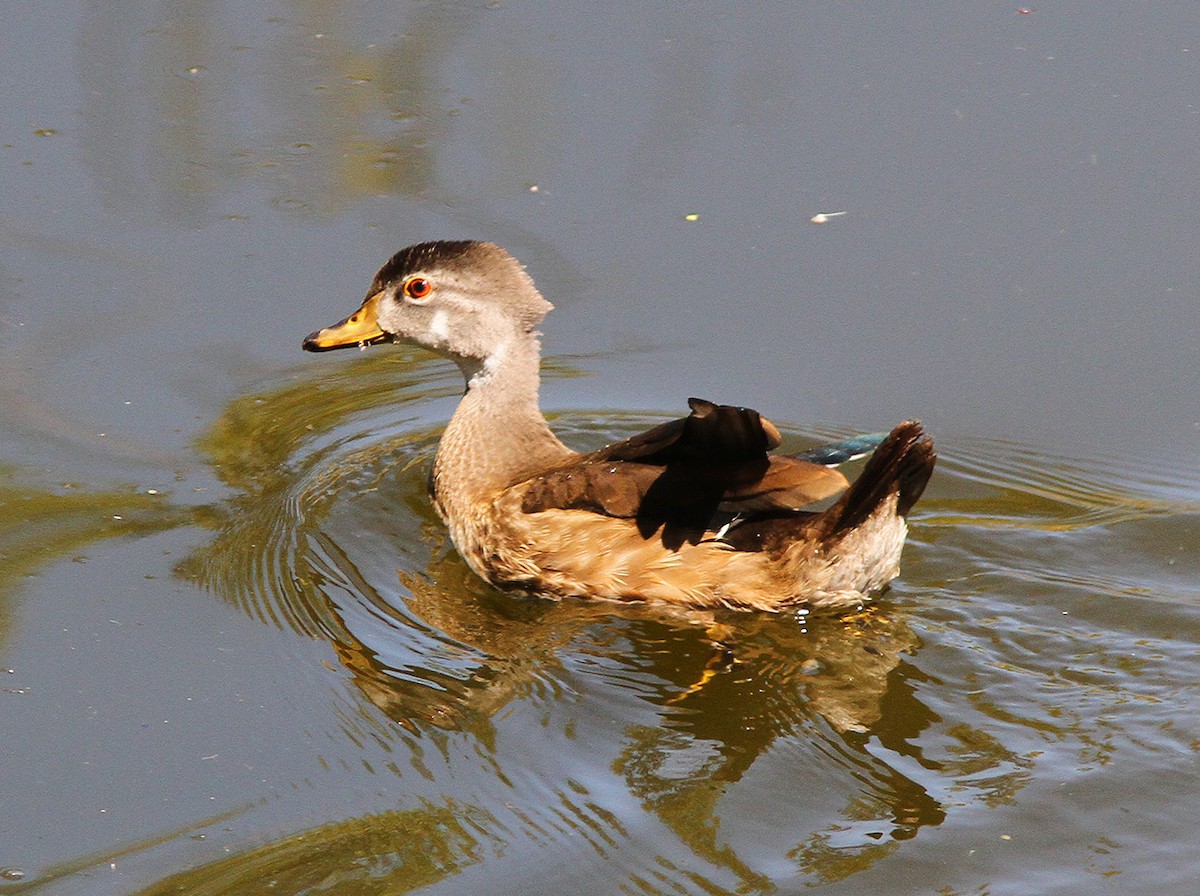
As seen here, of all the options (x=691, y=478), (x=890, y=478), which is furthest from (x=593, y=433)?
(x=890, y=478)

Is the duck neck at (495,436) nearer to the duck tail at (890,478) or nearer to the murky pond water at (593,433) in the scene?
the murky pond water at (593,433)

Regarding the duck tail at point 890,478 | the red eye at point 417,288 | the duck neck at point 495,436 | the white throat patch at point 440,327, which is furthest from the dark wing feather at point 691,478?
the red eye at point 417,288

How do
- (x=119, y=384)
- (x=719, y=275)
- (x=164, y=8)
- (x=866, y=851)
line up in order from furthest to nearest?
(x=164, y=8) < (x=719, y=275) < (x=119, y=384) < (x=866, y=851)

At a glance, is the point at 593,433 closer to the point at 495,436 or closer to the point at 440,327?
the point at 495,436

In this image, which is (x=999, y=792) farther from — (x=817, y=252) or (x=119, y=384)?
(x=119, y=384)

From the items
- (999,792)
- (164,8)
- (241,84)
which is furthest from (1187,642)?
(164,8)

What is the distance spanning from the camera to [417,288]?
7.18 m

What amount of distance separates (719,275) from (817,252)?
0.56 meters

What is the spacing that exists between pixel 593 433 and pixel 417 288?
1.19 metres

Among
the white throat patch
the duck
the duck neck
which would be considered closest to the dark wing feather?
the duck

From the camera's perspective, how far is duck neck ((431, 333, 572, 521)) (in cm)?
697

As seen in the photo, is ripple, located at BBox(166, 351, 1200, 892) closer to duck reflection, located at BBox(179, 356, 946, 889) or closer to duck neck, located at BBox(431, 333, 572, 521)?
duck reflection, located at BBox(179, 356, 946, 889)

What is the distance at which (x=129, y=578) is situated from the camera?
6211 millimetres

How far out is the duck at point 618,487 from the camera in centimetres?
600
